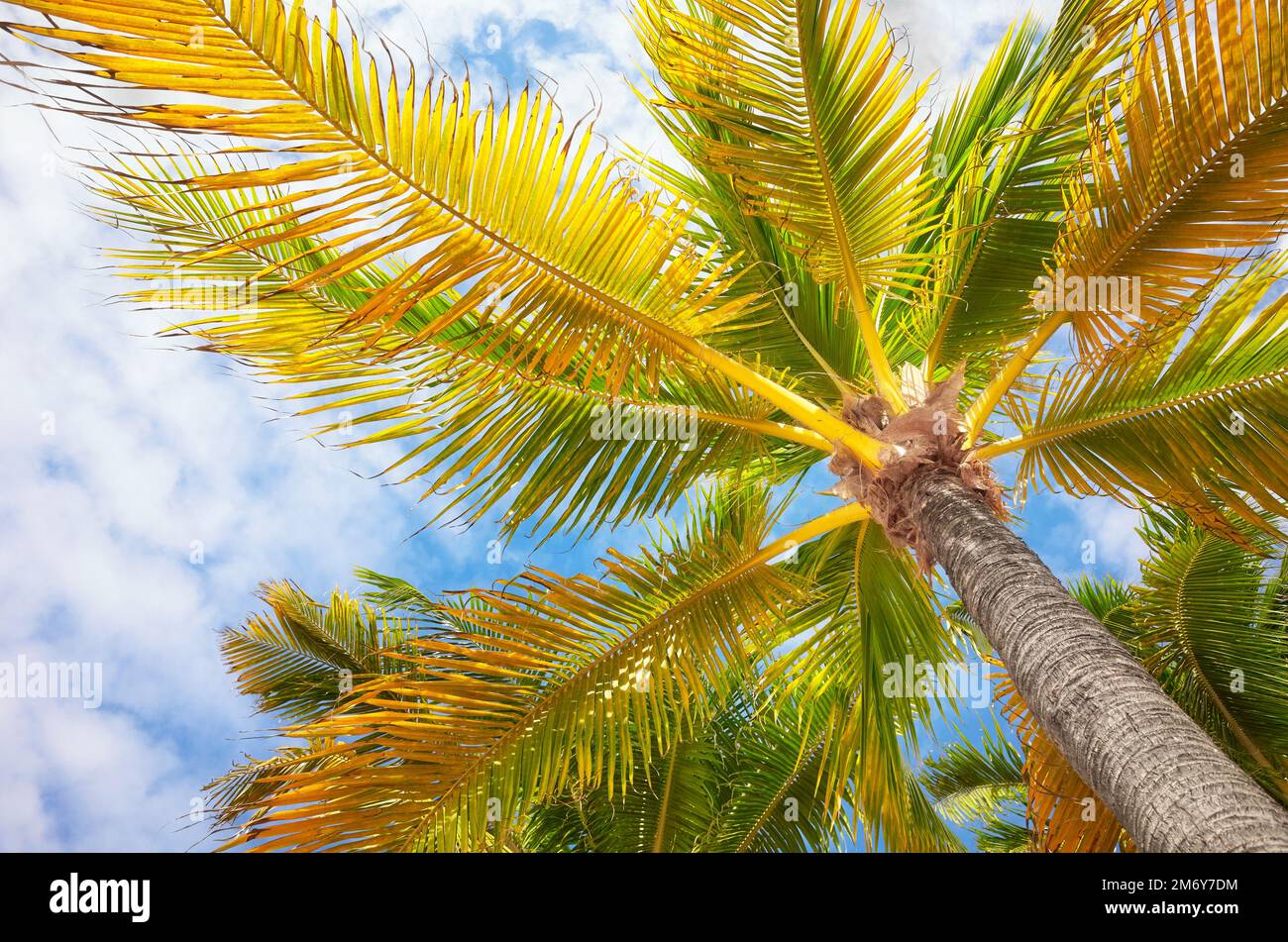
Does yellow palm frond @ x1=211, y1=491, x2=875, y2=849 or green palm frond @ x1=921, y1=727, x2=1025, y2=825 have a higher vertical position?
yellow palm frond @ x1=211, y1=491, x2=875, y2=849

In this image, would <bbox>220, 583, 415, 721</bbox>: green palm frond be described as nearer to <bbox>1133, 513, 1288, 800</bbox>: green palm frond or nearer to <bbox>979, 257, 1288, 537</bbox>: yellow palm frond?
<bbox>979, 257, 1288, 537</bbox>: yellow palm frond

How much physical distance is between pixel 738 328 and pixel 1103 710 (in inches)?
79.1

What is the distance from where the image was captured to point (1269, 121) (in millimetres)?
2896

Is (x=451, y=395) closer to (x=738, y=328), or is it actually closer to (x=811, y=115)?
(x=738, y=328)

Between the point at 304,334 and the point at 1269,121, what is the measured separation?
12.6ft

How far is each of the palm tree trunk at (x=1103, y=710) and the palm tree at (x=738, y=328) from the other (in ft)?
0.03

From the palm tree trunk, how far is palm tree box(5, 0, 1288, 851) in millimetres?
10

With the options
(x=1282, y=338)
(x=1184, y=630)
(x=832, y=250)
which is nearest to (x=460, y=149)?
(x=832, y=250)

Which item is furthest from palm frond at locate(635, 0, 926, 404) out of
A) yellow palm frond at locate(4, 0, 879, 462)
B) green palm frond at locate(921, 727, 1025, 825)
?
green palm frond at locate(921, 727, 1025, 825)

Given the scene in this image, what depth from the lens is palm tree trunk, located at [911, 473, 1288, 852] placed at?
1.92 meters

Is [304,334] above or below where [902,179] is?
below

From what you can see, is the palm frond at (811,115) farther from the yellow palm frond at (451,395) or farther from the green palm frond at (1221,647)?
the green palm frond at (1221,647)
